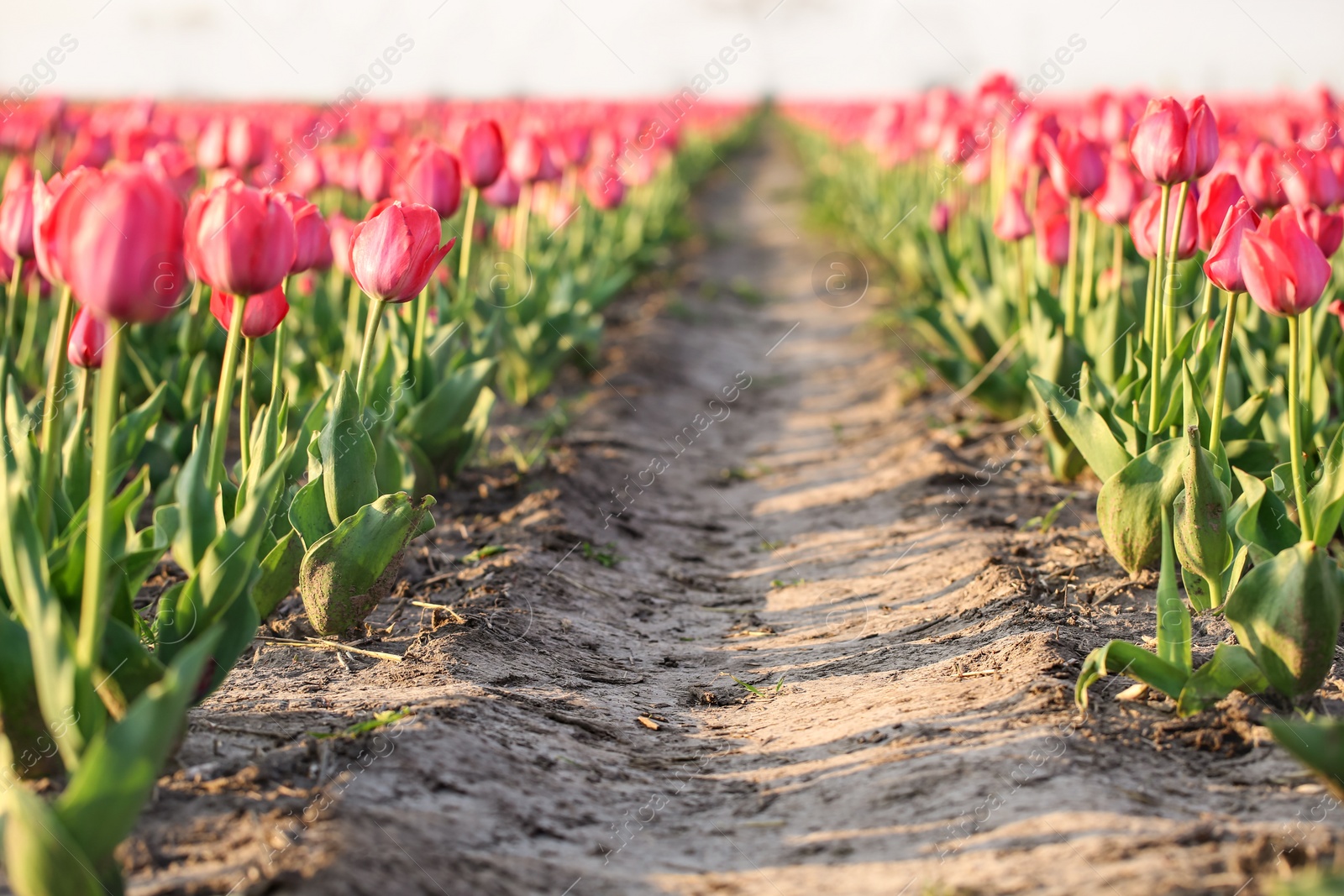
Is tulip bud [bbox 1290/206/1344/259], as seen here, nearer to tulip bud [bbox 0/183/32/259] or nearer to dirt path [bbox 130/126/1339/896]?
dirt path [bbox 130/126/1339/896]

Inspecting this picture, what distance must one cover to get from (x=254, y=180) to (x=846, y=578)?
152 inches

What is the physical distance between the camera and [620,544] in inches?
170

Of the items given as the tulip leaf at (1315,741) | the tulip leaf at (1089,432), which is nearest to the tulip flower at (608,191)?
the tulip leaf at (1089,432)

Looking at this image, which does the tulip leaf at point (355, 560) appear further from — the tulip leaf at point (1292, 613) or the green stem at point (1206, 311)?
the green stem at point (1206, 311)

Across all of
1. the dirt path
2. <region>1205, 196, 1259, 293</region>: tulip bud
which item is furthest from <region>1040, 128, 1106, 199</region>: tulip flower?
<region>1205, 196, 1259, 293</region>: tulip bud

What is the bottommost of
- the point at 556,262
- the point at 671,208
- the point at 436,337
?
the point at 436,337

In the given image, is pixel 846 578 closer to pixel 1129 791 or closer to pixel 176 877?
pixel 1129 791

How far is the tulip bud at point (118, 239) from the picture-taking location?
1619 millimetres

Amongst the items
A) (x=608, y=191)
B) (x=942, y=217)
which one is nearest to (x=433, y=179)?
(x=608, y=191)

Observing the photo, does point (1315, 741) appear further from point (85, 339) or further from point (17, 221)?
point (17, 221)

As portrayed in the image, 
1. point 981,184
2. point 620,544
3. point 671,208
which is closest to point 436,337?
point 620,544

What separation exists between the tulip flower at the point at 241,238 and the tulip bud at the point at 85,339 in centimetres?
56

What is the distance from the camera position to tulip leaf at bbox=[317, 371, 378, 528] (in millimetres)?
2852

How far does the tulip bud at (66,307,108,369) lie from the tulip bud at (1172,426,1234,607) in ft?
8.08
